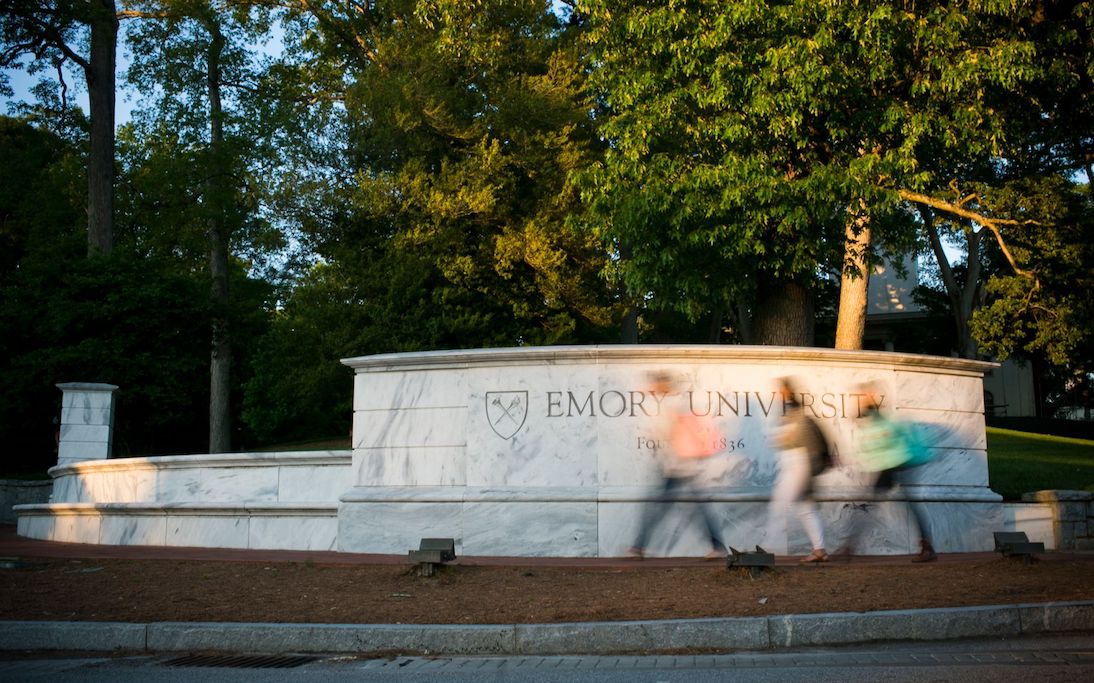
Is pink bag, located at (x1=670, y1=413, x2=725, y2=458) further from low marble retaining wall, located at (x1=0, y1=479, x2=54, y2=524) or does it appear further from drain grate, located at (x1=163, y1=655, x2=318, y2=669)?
low marble retaining wall, located at (x1=0, y1=479, x2=54, y2=524)

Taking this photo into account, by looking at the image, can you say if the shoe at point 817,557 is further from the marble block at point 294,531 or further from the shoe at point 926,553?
the marble block at point 294,531

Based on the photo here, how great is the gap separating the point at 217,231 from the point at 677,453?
24.4 m

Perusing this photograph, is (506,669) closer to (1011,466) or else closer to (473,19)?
(1011,466)

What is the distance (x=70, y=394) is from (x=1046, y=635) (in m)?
15.9

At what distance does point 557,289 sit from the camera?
24.5 metres

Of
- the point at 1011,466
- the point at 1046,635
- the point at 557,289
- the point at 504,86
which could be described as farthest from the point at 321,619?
the point at 504,86

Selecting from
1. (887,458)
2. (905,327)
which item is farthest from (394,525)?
(905,327)

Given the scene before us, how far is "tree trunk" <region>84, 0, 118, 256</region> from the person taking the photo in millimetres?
26953

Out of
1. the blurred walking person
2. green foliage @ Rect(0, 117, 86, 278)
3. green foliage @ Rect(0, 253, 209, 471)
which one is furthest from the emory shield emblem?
green foliage @ Rect(0, 117, 86, 278)

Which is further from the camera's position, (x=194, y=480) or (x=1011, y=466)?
(x=1011, y=466)

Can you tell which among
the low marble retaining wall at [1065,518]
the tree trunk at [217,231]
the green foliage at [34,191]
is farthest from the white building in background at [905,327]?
the green foliage at [34,191]

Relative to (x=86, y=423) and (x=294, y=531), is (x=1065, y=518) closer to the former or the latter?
(x=294, y=531)

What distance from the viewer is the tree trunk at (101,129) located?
88.4ft

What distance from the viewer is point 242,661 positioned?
6750 mm
